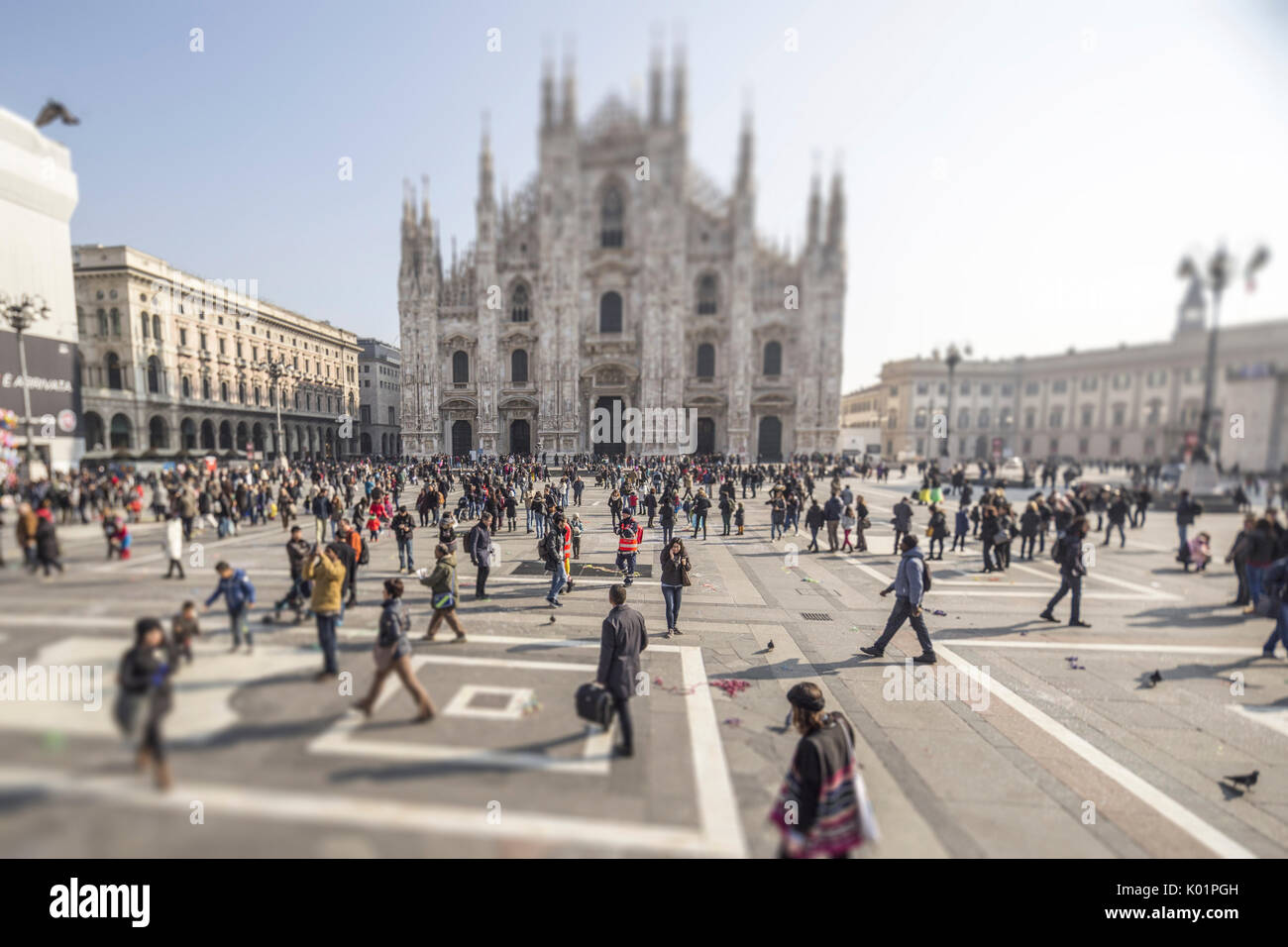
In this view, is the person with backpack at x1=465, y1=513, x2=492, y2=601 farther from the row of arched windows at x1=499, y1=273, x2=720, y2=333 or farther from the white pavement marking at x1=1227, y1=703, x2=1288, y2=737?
the row of arched windows at x1=499, y1=273, x2=720, y2=333

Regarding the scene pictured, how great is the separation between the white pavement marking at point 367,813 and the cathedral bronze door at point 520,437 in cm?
4686

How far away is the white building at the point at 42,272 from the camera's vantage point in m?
2.85

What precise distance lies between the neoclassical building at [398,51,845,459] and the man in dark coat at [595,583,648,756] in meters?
42.1

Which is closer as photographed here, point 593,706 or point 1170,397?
point 593,706

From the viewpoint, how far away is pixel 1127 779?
481 centimetres

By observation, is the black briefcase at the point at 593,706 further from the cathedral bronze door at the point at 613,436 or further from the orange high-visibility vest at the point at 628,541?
the cathedral bronze door at the point at 613,436

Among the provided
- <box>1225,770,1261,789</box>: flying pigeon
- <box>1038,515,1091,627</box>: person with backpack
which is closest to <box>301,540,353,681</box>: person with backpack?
<box>1225,770,1261,789</box>: flying pigeon

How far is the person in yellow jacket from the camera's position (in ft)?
8.68

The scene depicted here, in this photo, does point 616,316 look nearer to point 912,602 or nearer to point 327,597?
point 912,602

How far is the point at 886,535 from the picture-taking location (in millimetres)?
17797

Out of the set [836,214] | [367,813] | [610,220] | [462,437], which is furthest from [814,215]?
[367,813]

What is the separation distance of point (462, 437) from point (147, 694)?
48598 millimetres

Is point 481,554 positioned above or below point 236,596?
below
